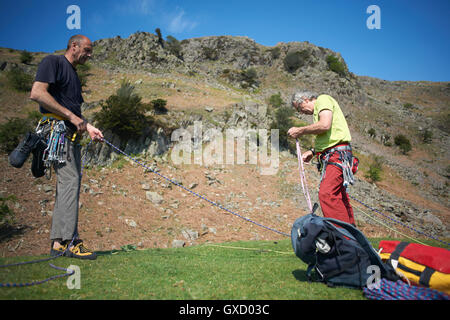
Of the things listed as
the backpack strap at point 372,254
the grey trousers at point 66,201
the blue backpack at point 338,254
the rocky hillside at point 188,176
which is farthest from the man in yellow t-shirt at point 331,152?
the rocky hillside at point 188,176

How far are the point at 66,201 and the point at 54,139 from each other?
2.72 feet

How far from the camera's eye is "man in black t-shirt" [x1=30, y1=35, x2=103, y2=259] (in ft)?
9.16

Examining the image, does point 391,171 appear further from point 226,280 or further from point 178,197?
point 226,280

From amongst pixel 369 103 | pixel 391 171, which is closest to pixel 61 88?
pixel 391 171

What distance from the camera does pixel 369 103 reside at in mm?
35844

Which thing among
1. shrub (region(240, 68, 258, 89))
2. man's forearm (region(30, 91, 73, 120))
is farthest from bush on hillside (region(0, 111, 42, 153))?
shrub (region(240, 68, 258, 89))

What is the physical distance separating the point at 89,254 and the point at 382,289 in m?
3.39

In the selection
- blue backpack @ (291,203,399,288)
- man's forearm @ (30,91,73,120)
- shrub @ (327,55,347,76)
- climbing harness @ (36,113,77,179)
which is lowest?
blue backpack @ (291,203,399,288)

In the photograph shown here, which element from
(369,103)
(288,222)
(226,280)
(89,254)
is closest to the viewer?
(226,280)

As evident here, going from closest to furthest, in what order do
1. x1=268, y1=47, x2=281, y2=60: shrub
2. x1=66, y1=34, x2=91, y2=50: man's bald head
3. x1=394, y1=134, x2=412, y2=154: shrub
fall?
x1=66, y1=34, x2=91, y2=50: man's bald head, x1=394, y1=134, x2=412, y2=154: shrub, x1=268, y1=47, x2=281, y2=60: shrub

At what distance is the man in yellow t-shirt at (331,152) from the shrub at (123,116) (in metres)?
9.40

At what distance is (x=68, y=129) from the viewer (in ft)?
9.85

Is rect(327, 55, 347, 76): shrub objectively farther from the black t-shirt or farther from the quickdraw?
the quickdraw
